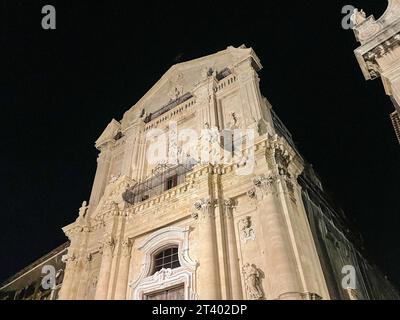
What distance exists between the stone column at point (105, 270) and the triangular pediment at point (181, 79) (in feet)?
38.6

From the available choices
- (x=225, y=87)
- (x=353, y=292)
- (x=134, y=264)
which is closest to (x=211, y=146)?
(x=225, y=87)

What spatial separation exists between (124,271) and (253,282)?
7.02m

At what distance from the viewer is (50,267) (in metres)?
23.3

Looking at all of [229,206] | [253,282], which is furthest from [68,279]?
[253,282]

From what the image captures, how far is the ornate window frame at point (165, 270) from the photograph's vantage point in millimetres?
13219

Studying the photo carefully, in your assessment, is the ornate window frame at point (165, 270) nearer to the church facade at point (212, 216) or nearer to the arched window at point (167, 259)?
the church facade at point (212, 216)

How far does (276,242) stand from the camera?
1141cm

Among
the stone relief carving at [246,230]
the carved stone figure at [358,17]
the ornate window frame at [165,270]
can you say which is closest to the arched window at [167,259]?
the ornate window frame at [165,270]

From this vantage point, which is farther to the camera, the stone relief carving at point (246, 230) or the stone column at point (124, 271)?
the stone column at point (124, 271)

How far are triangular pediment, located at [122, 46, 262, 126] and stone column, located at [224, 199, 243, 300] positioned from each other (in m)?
10.6

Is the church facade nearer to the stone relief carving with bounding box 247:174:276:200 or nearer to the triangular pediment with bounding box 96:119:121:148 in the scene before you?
the stone relief carving with bounding box 247:174:276:200
